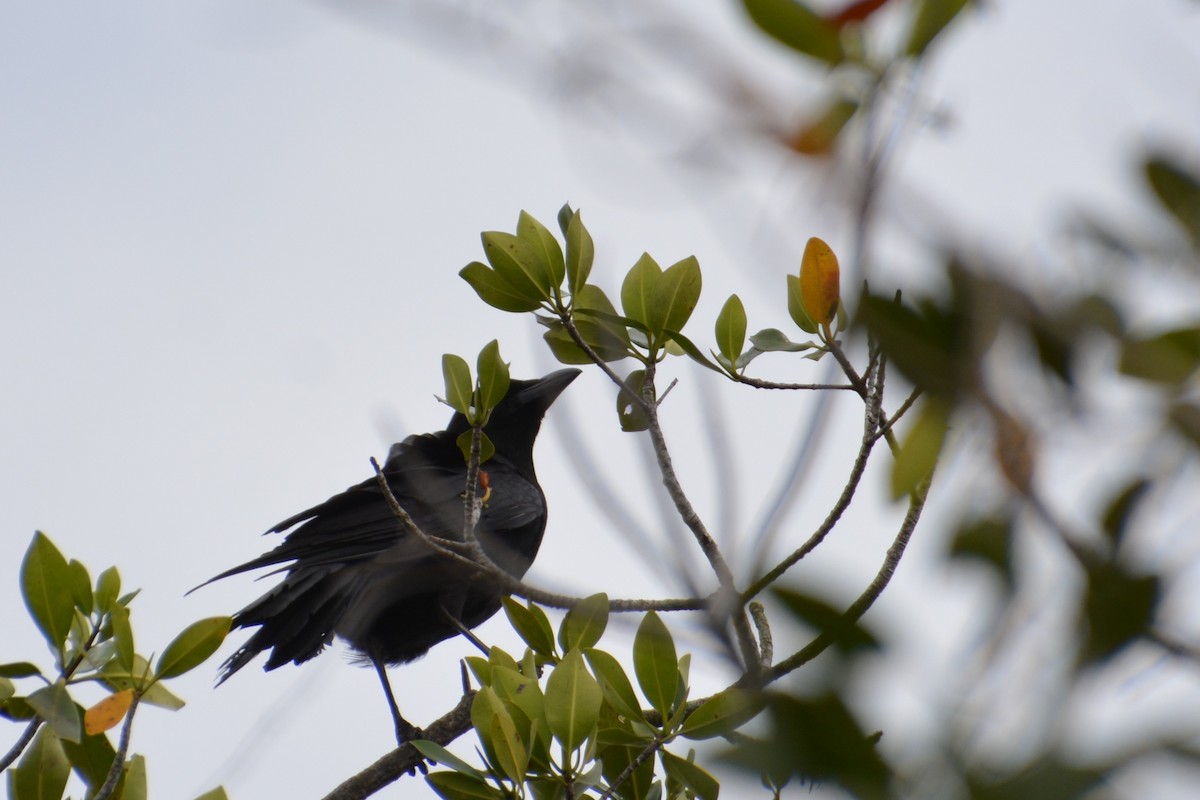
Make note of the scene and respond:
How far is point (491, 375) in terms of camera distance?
3270mm

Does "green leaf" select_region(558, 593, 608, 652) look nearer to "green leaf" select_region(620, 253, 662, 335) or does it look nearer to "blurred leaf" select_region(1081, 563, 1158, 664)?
"green leaf" select_region(620, 253, 662, 335)

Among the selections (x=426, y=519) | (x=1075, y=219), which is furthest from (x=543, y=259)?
(x=426, y=519)

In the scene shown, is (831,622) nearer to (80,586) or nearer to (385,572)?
(80,586)

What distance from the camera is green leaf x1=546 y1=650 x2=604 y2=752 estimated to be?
7.91 ft

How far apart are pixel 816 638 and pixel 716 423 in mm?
656

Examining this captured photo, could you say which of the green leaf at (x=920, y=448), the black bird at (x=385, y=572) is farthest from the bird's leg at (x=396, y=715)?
the green leaf at (x=920, y=448)

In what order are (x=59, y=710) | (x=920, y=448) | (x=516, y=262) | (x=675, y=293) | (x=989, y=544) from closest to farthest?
(x=989, y=544)
(x=920, y=448)
(x=59, y=710)
(x=675, y=293)
(x=516, y=262)

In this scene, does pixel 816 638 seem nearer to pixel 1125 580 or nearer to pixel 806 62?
pixel 1125 580

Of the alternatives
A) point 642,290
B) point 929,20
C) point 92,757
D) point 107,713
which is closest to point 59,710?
point 107,713

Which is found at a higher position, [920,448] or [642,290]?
[642,290]

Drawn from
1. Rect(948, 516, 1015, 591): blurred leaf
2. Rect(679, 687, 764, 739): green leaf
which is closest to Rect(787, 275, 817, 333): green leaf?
Rect(679, 687, 764, 739): green leaf

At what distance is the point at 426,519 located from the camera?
18.1ft

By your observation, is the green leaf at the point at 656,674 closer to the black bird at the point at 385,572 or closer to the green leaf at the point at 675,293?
the green leaf at the point at 675,293

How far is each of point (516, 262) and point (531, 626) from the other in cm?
100
